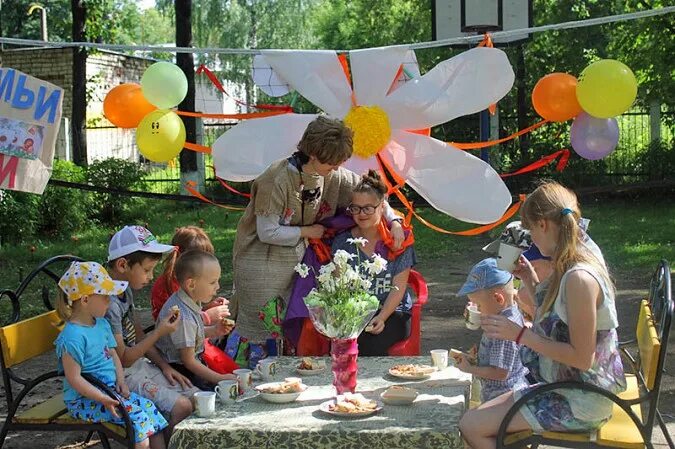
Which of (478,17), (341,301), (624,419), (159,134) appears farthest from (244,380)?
(478,17)

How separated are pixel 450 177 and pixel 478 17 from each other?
521cm

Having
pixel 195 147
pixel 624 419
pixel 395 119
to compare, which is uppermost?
pixel 395 119

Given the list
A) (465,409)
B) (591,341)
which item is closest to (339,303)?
(465,409)

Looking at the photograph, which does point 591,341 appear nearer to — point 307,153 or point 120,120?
point 307,153

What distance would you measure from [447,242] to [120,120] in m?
7.04

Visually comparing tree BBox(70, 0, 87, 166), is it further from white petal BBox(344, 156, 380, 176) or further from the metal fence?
white petal BBox(344, 156, 380, 176)

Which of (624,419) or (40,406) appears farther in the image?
(40,406)

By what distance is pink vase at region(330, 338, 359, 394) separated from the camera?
3.43 meters

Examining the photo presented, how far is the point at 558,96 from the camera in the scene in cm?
453

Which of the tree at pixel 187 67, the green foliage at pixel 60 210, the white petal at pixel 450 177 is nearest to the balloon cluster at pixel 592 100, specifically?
the white petal at pixel 450 177

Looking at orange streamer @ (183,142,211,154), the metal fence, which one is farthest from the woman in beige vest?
the metal fence

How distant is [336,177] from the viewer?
15.0 feet

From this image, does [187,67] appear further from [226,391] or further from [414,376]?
[226,391]

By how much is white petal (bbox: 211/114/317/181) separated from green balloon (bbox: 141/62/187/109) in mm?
346
